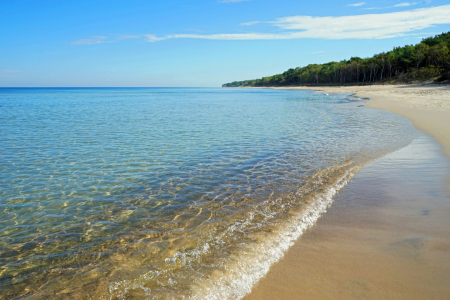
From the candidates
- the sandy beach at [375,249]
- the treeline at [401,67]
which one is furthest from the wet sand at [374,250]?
the treeline at [401,67]

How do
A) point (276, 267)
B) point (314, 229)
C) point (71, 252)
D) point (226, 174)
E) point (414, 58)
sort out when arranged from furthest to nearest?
point (414, 58) < point (226, 174) < point (314, 229) < point (71, 252) < point (276, 267)

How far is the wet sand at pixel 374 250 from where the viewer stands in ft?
11.2

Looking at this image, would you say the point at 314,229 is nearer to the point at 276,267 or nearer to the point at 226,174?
the point at 276,267

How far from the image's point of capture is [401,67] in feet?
320

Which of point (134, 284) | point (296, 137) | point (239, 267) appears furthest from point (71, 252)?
point (296, 137)

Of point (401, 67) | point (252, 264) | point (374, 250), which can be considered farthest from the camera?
point (401, 67)

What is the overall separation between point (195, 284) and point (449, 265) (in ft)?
11.1

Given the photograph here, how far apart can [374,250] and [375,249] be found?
0.13 feet

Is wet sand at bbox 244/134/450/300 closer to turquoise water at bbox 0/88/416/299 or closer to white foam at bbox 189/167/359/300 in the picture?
white foam at bbox 189/167/359/300

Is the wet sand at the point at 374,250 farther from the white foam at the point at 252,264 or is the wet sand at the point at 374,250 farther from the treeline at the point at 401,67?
the treeline at the point at 401,67

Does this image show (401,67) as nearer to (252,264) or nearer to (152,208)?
(152,208)

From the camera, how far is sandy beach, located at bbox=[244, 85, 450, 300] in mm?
3414

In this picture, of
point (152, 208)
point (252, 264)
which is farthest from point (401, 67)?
point (252, 264)

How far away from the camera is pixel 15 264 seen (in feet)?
14.2
